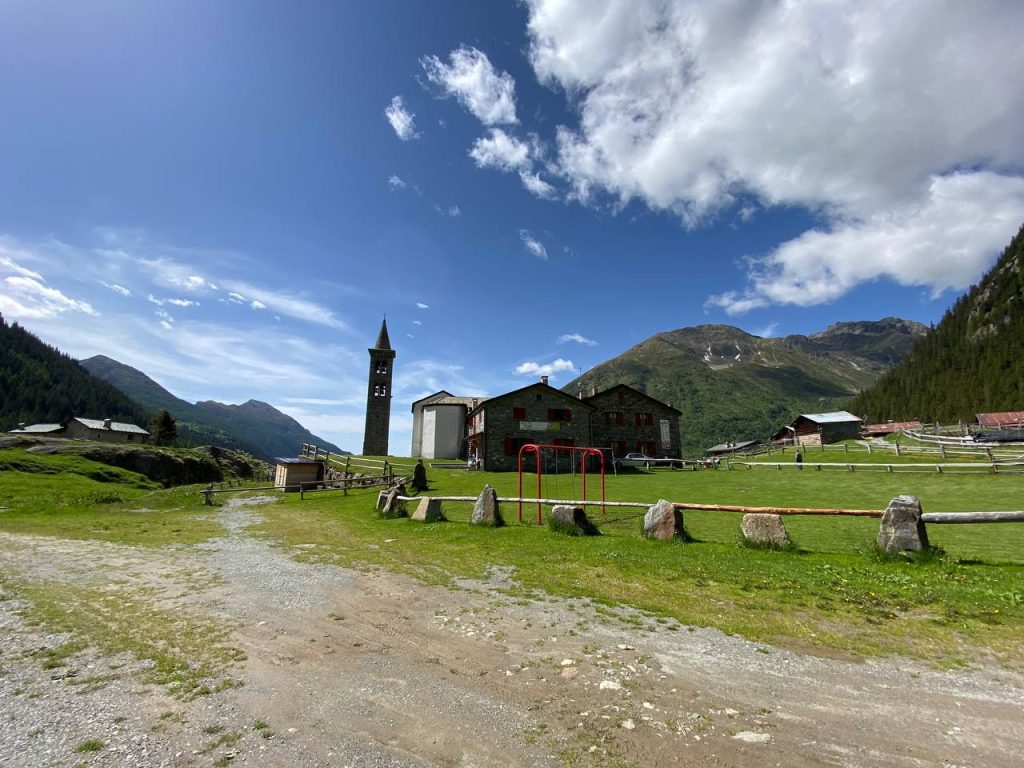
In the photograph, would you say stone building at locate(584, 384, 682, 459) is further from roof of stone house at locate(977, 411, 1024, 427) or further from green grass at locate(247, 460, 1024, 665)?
roof of stone house at locate(977, 411, 1024, 427)

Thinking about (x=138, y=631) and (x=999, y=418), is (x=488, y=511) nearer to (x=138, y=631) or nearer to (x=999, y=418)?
(x=138, y=631)

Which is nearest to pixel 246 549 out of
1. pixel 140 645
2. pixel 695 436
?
pixel 140 645

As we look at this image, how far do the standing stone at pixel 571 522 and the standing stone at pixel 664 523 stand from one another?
1628 mm

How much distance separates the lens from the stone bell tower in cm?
6456

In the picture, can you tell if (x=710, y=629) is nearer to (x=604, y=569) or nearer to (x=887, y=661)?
(x=887, y=661)

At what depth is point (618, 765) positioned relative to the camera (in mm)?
3502

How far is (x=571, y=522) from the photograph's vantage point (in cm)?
1277

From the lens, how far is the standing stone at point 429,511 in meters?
15.8

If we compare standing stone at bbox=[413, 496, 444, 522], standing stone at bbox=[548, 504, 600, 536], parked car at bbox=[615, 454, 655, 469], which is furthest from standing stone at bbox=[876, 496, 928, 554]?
parked car at bbox=[615, 454, 655, 469]

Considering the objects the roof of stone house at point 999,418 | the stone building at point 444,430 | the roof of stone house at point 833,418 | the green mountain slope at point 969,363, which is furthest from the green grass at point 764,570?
the green mountain slope at point 969,363

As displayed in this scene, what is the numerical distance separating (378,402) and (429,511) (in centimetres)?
5252

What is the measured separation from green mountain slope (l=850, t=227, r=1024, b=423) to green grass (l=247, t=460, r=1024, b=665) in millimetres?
106185

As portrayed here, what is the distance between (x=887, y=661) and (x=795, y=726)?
2.26 metres

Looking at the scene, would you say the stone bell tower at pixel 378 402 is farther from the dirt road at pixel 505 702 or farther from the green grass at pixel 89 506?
the dirt road at pixel 505 702
